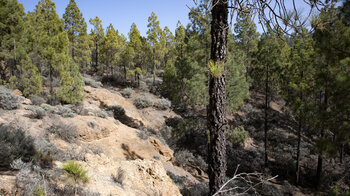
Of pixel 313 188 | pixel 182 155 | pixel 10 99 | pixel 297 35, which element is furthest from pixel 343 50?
pixel 313 188

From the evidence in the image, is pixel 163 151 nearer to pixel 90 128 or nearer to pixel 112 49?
pixel 90 128

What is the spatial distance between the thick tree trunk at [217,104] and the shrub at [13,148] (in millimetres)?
4046

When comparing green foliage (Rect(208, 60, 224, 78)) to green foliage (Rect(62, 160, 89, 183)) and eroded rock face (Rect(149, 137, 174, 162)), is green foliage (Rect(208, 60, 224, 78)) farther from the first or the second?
eroded rock face (Rect(149, 137, 174, 162))

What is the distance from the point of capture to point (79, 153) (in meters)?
Answer: 6.55

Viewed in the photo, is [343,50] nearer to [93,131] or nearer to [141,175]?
[141,175]

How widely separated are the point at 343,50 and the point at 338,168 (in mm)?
17504

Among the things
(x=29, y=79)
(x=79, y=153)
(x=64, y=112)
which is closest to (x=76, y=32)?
(x=29, y=79)

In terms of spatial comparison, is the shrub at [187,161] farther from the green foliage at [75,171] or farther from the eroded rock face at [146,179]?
the green foliage at [75,171]

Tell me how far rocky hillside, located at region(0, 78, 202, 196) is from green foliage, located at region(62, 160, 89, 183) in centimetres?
7

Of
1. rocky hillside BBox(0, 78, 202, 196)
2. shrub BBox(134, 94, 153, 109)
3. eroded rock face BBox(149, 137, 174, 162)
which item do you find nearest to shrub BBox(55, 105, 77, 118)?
rocky hillside BBox(0, 78, 202, 196)

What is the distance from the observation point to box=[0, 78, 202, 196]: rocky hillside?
3.54 meters

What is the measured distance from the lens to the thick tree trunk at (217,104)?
2.85m

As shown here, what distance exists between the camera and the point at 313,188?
12.5 metres

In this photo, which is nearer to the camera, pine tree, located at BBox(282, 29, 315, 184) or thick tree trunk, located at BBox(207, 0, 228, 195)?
thick tree trunk, located at BBox(207, 0, 228, 195)
